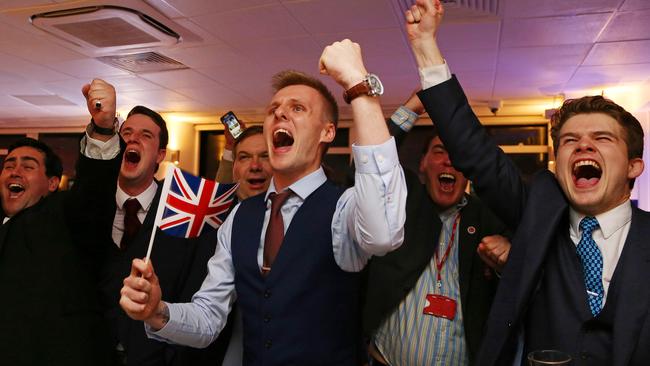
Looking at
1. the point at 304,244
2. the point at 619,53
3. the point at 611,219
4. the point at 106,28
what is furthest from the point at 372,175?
the point at 619,53

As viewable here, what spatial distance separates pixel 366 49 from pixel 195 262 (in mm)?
3260

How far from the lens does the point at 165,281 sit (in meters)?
1.86

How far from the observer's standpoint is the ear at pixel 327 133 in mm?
1547

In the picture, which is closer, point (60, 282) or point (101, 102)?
point (101, 102)

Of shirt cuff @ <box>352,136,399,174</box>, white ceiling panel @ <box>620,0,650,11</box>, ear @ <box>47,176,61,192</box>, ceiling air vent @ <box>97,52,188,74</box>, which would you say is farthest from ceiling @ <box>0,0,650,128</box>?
shirt cuff @ <box>352,136,399,174</box>

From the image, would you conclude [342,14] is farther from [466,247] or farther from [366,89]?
[366,89]

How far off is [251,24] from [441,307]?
296 cm

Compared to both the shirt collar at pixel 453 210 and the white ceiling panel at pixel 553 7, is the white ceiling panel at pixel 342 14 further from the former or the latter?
the shirt collar at pixel 453 210

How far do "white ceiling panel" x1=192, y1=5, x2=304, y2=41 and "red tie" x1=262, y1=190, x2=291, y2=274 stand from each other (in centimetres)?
257

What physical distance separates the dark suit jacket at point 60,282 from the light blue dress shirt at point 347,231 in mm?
578

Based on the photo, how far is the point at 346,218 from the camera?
1344 mm

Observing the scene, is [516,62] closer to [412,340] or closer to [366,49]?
[366,49]

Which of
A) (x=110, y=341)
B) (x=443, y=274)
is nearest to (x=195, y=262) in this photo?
(x=110, y=341)

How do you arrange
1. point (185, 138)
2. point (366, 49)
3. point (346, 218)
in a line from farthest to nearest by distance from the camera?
point (185, 138) < point (366, 49) < point (346, 218)
